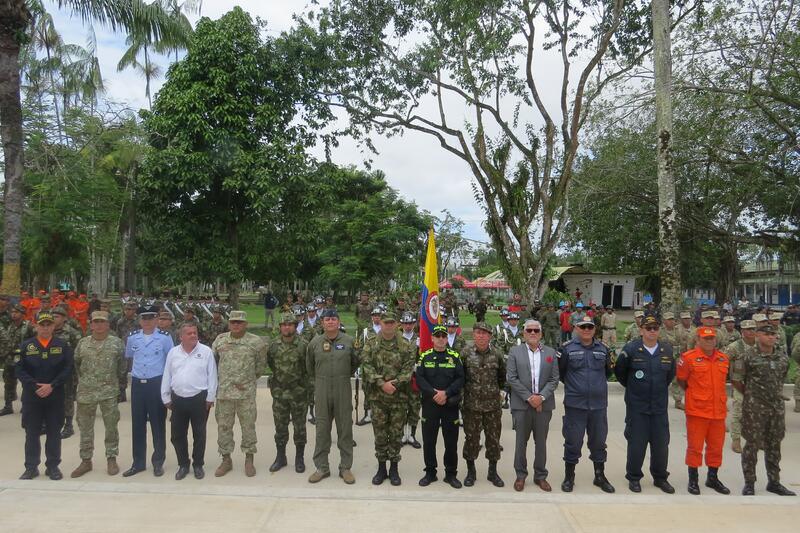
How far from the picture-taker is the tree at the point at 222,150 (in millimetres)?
16062

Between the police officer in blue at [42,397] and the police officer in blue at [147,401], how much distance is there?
2.20ft

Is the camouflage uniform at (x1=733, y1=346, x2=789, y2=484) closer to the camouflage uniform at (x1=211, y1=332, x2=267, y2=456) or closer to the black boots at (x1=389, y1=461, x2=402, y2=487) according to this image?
Result: the black boots at (x1=389, y1=461, x2=402, y2=487)

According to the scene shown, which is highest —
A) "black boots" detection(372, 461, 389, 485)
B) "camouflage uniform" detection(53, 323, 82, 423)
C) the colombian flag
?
the colombian flag

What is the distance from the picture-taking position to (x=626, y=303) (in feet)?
141

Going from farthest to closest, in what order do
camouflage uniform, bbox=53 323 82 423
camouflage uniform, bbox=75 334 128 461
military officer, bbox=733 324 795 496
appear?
camouflage uniform, bbox=53 323 82 423
camouflage uniform, bbox=75 334 128 461
military officer, bbox=733 324 795 496

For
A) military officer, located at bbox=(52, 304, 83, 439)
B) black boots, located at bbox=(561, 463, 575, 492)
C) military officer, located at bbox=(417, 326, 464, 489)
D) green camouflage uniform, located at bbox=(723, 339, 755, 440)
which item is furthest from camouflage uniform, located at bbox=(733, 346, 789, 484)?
military officer, located at bbox=(52, 304, 83, 439)

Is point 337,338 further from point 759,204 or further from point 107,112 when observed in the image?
point 759,204

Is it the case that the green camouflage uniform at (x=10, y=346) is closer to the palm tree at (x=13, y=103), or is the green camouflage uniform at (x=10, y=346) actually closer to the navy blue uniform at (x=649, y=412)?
the palm tree at (x=13, y=103)

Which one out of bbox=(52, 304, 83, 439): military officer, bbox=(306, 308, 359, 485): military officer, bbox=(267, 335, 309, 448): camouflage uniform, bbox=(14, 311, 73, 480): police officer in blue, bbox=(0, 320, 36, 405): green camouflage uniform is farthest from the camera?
bbox=(0, 320, 36, 405): green camouflage uniform

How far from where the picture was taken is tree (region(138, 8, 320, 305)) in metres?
16.1

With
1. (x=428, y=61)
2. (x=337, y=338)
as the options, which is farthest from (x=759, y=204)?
(x=337, y=338)

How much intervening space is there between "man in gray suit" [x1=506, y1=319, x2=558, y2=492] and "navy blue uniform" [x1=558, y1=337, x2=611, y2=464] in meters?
0.18

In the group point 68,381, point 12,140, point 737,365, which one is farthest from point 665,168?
point 12,140

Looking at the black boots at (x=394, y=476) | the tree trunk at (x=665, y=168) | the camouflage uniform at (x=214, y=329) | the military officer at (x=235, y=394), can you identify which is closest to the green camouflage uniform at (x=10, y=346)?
the camouflage uniform at (x=214, y=329)
